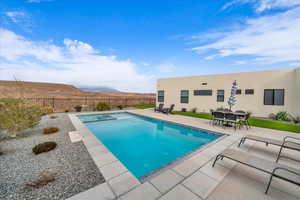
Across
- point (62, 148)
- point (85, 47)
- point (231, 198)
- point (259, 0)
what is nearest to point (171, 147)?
point (231, 198)

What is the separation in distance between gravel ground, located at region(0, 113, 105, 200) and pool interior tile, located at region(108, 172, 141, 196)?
0.97 ft

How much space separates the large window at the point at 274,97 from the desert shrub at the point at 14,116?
14722 millimetres

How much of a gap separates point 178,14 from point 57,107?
1447 centimetres

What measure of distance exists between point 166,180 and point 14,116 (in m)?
5.41

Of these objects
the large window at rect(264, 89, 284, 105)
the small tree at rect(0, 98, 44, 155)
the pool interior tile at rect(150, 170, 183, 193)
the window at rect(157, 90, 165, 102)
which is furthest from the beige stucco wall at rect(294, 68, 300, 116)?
the small tree at rect(0, 98, 44, 155)

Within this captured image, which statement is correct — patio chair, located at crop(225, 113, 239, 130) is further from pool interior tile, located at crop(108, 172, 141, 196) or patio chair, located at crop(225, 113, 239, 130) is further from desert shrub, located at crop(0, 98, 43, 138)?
desert shrub, located at crop(0, 98, 43, 138)

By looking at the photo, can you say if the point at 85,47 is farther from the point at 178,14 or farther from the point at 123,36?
the point at 178,14

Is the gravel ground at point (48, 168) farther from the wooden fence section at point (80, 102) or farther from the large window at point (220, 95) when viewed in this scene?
the large window at point (220, 95)

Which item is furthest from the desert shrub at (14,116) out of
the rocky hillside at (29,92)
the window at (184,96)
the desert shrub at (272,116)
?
the desert shrub at (272,116)

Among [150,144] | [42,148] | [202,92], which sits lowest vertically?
[150,144]

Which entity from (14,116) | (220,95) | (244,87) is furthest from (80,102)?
(244,87)

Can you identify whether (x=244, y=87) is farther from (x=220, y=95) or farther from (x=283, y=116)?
(x=283, y=116)

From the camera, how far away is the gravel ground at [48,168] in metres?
1.80

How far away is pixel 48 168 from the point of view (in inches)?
97.0
